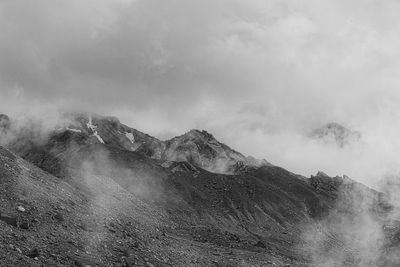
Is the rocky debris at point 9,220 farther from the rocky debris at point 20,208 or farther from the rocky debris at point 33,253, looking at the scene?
the rocky debris at point 33,253

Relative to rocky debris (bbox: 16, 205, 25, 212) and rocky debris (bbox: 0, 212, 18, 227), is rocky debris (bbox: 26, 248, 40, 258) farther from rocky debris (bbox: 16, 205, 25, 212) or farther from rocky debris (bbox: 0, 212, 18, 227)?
rocky debris (bbox: 16, 205, 25, 212)

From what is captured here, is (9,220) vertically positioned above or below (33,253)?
above

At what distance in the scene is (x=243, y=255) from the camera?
92312 millimetres

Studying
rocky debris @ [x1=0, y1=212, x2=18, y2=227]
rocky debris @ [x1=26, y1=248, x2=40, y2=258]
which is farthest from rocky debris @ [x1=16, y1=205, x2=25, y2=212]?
rocky debris @ [x1=26, y1=248, x2=40, y2=258]

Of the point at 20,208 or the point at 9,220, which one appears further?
the point at 20,208

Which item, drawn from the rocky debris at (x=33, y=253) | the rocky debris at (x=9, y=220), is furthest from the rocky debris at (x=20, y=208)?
the rocky debris at (x=33, y=253)

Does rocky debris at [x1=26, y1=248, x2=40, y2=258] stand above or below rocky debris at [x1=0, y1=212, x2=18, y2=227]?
below

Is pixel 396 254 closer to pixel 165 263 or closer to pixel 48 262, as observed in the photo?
pixel 165 263

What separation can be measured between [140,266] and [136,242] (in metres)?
9.49

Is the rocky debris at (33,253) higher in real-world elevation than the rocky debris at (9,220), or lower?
lower

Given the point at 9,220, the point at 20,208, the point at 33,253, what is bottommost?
the point at 33,253

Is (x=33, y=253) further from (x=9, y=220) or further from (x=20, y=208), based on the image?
(x=20, y=208)

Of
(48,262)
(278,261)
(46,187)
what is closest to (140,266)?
(48,262)

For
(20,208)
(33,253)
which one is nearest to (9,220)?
(20,208)
